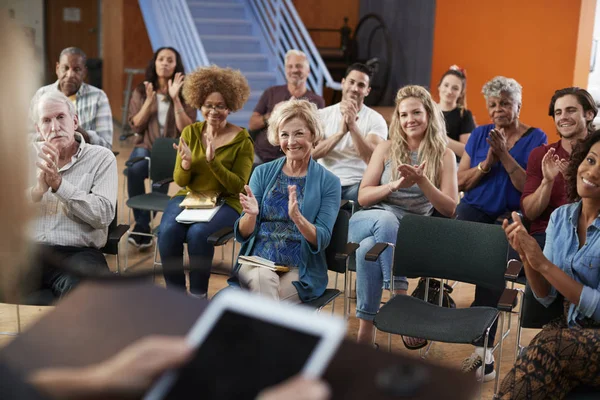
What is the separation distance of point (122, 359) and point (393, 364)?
11.3 inches

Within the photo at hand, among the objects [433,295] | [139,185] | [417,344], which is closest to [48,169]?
[417,344]

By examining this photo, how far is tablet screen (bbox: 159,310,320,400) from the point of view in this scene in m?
0.76

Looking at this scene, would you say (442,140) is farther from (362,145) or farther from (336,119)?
(336,119)

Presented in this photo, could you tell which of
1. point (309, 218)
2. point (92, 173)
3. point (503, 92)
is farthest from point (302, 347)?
point (503, 92)

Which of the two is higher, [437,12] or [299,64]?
[437,12]

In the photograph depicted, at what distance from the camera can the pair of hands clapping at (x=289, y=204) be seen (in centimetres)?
296

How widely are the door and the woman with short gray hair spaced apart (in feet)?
31.6

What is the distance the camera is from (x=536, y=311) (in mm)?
2727

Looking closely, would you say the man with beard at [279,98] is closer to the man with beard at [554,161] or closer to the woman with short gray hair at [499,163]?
the woman with short gray hair at [499,163]

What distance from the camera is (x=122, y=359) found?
759 millimetres

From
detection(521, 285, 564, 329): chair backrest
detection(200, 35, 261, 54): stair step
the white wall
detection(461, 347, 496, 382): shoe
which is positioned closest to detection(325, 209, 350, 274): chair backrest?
detection(461, 347, 496, 382): shoe

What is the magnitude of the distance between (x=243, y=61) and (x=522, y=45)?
316cm

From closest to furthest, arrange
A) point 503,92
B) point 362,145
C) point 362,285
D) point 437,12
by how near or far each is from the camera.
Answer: point 362,285 → point 503,92 → point 362,145 → point 437,12

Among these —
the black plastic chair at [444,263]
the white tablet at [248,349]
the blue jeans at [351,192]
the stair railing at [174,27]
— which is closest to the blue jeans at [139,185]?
the blue jeans at [351,192]
